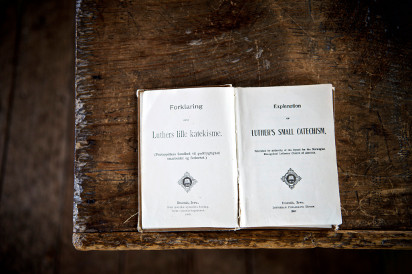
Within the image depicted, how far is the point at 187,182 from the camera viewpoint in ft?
1.61

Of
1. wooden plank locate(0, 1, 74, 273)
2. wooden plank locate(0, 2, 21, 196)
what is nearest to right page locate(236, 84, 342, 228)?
wooden plank locate(0, 1, 74, 273)

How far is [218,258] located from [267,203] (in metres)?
0.36

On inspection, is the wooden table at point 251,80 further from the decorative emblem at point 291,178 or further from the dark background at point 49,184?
the dark background at point 49,184

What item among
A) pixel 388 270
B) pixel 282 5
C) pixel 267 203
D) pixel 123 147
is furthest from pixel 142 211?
pixel 388 270

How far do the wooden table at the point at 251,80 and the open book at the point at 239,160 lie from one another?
31 millimetres

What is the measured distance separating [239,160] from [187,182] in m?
0.13

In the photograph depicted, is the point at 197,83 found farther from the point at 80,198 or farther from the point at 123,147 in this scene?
the point at 80,198

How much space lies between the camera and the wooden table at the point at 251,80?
1.64 ft

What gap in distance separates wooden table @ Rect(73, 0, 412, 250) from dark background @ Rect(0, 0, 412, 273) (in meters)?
0.27

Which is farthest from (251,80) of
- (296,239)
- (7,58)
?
(7,58)

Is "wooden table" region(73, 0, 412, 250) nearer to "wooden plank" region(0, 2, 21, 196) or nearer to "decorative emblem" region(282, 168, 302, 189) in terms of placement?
"decorative emblem" region(282, 168, 302, 189)

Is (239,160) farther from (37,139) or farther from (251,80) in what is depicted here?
(37,139)

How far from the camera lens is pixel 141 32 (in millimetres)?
535

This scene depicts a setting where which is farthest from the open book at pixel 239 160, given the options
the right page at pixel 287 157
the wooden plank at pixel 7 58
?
the wooden plank at pixel 7 58
